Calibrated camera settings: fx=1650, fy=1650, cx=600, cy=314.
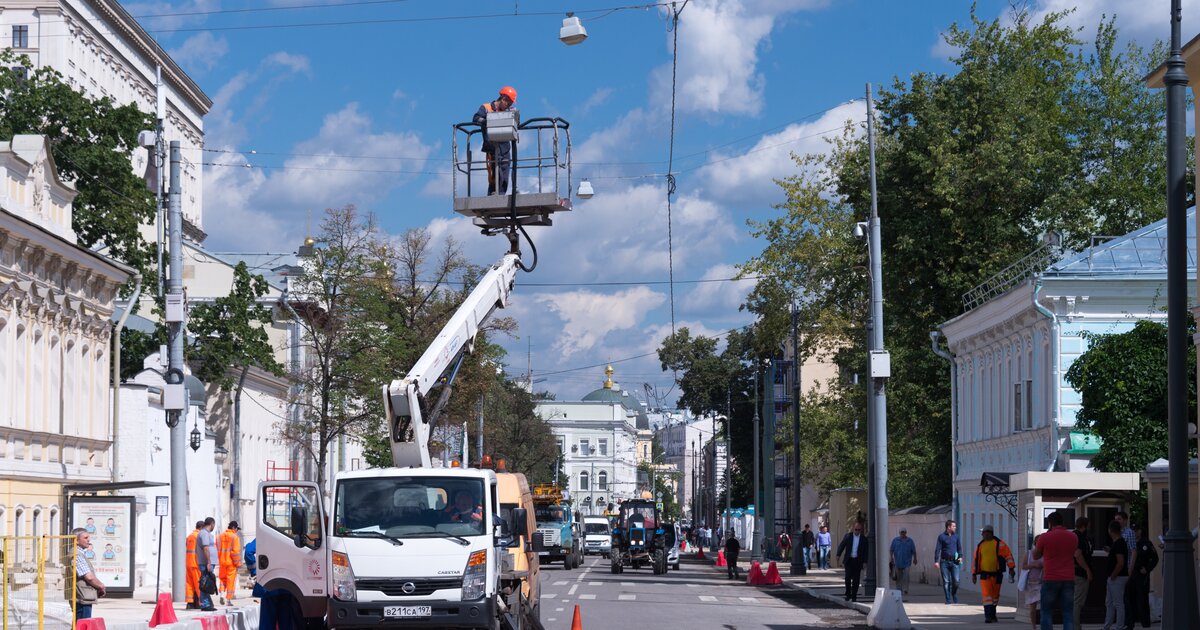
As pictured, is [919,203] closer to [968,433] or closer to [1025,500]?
[968,433]

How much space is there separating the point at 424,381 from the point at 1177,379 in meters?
9.08

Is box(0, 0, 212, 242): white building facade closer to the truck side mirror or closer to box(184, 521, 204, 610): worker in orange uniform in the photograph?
box(184, 521, 204, 610): worker in orange uniform

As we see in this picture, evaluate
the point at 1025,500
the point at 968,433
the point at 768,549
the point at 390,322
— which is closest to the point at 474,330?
the point at 1025,500

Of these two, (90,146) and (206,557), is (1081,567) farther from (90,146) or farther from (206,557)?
(90,146)

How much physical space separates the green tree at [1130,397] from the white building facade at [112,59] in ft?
131

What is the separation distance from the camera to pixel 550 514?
58.8 meters

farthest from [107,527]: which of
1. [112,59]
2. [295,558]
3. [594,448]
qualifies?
[594,448]

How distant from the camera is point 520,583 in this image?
21594 mm

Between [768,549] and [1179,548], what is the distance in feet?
171

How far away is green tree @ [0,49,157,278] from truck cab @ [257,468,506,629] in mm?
31040

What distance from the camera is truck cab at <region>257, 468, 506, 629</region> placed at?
18.1 metres

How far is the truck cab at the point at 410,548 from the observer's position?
18.1 metres

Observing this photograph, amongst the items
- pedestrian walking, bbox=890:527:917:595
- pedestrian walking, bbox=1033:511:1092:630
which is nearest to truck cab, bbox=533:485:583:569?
pedestrian walking, bbox=890:527:917:595

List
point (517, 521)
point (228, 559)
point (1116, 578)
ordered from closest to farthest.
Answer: point (517, 521), point (1116, 578), point (228, 559)
